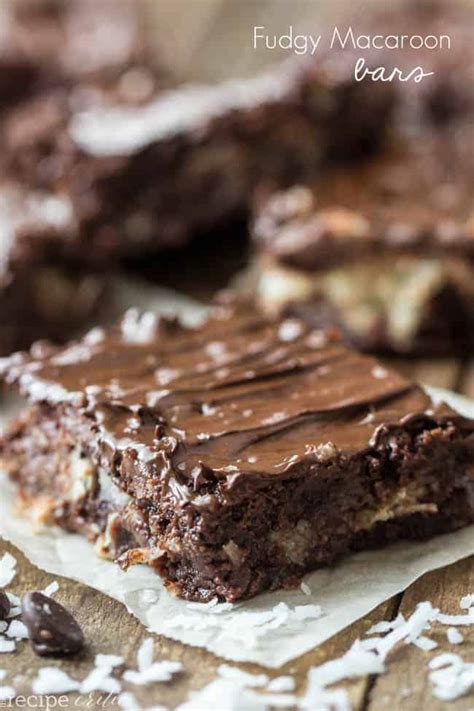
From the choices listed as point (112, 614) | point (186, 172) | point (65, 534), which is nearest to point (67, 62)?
point (186, 172)

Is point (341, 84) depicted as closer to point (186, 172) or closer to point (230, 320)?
point (186, 172)

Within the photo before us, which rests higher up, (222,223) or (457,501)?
(222,223)

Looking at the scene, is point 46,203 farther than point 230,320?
Yes

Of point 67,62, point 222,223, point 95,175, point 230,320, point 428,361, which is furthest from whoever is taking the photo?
point 67,62

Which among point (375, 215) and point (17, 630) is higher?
point (375, 215)

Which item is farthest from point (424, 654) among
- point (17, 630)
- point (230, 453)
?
point (17, 630)

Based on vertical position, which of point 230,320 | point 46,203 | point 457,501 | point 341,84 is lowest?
point 457,501

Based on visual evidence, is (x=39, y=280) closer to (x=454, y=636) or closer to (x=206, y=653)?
(x=206, y=653)
